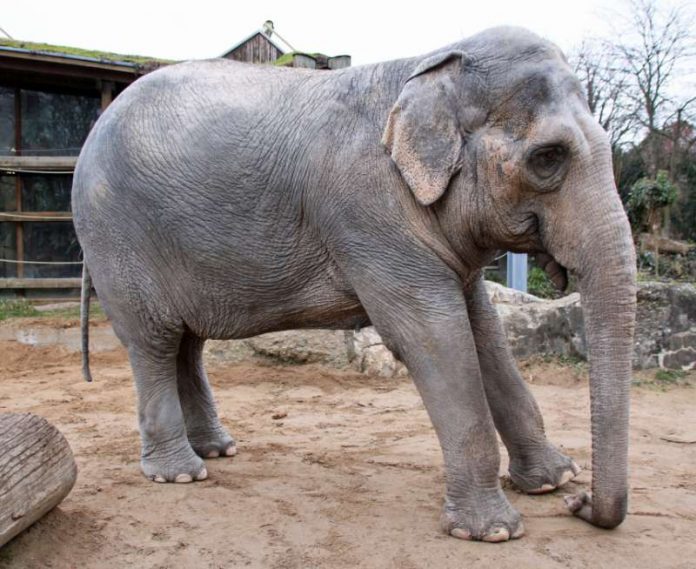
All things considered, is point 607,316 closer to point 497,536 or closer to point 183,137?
point 497,536

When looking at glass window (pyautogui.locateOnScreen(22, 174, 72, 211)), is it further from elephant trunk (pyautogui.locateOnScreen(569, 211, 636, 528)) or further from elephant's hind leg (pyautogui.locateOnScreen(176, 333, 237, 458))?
elephant trunk (pyautogui.locateOnScreen(569, 211, 636, 528))

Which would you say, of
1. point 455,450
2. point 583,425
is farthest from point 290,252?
point 583,425

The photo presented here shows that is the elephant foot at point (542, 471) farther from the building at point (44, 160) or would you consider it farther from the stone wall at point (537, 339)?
the building at point (44, 160)

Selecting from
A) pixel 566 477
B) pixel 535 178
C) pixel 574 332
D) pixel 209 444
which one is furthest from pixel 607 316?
pixel 574 332

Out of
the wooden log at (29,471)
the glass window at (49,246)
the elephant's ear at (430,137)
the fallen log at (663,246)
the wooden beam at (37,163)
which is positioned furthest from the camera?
the fallen log at (663,246)

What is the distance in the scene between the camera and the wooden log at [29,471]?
9.06 feet

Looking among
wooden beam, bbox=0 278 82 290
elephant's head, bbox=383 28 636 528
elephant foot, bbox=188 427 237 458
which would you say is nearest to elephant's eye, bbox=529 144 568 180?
elephant's head, bbox=383 28 636 528

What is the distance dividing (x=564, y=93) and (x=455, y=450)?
4.95ft

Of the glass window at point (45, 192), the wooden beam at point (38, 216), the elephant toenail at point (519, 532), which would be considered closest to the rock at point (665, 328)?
the elephant toenail at point (519, 532)

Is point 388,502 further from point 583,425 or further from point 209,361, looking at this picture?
point 209,361

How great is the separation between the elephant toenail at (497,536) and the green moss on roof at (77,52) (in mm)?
9442

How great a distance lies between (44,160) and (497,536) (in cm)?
995

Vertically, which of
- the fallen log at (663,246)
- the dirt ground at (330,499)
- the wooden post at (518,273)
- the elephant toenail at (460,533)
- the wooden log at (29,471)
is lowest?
the dirt ground at (330,499)

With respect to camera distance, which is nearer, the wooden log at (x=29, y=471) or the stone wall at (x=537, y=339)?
the wooden log at (x=29, y=471)
